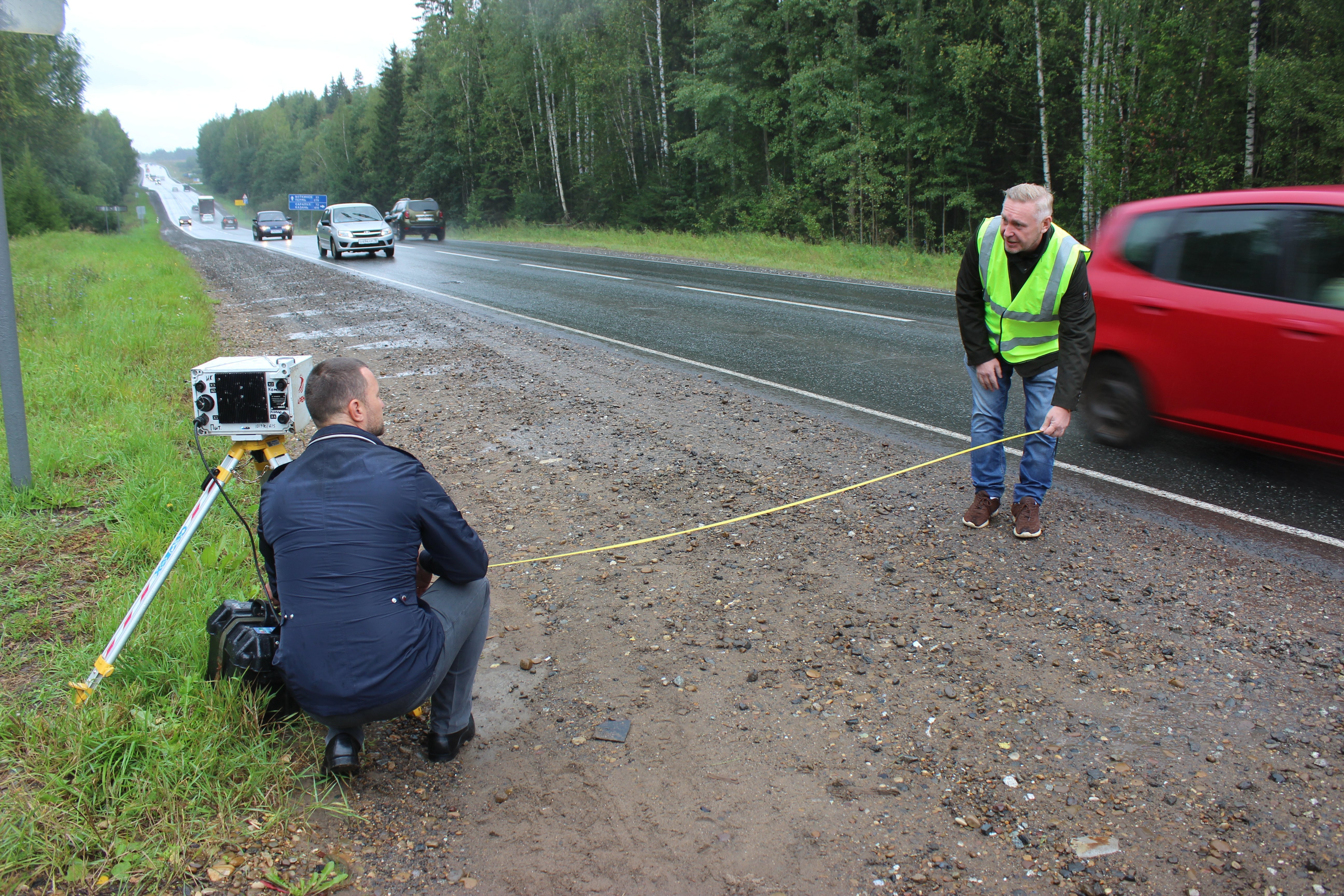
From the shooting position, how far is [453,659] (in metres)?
3.04

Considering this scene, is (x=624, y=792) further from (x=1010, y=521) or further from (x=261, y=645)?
(x=1010, y=521)

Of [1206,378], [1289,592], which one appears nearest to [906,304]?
[1206,378]

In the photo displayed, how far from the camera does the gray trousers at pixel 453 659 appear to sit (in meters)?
2.94

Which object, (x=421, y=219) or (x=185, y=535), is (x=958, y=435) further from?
(x=421, y=219)

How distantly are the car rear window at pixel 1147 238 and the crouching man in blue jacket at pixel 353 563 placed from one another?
517 centimetres

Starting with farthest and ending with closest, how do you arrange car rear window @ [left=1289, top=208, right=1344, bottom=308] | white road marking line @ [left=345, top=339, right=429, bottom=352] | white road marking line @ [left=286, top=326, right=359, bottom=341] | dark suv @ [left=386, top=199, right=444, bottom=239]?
dark suv @ [left=386, top=199, right=444, bottom=239], white road marking line @ [left=286, top=326, right=359, bottom=341], white road marking line @ [left=345, top=339, right=429, bottom=352], car rear window @ [left=1289, top=208, right=1344, bottom=308]

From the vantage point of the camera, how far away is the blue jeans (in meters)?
A: 4.73

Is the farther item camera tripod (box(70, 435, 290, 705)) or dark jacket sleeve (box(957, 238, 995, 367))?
dark jacket sleeve (box(957, 238, 995, 367))

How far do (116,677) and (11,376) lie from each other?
242 cm

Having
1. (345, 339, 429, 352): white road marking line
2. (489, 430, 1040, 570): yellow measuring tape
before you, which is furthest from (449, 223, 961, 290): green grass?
(489, 430, 1040, 570): yellow measuring tape

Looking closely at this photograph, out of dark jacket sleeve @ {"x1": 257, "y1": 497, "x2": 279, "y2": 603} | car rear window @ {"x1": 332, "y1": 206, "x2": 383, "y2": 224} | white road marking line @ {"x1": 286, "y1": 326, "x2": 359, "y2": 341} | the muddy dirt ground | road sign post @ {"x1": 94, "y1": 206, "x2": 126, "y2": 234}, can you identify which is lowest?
the muddy dirt ground

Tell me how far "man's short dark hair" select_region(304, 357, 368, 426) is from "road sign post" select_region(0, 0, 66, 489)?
75.1 inches

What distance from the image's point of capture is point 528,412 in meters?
7.80

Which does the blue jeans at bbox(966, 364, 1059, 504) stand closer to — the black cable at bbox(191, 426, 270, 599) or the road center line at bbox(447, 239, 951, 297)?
the black cable at bbox(191, 426, 270, 599)
